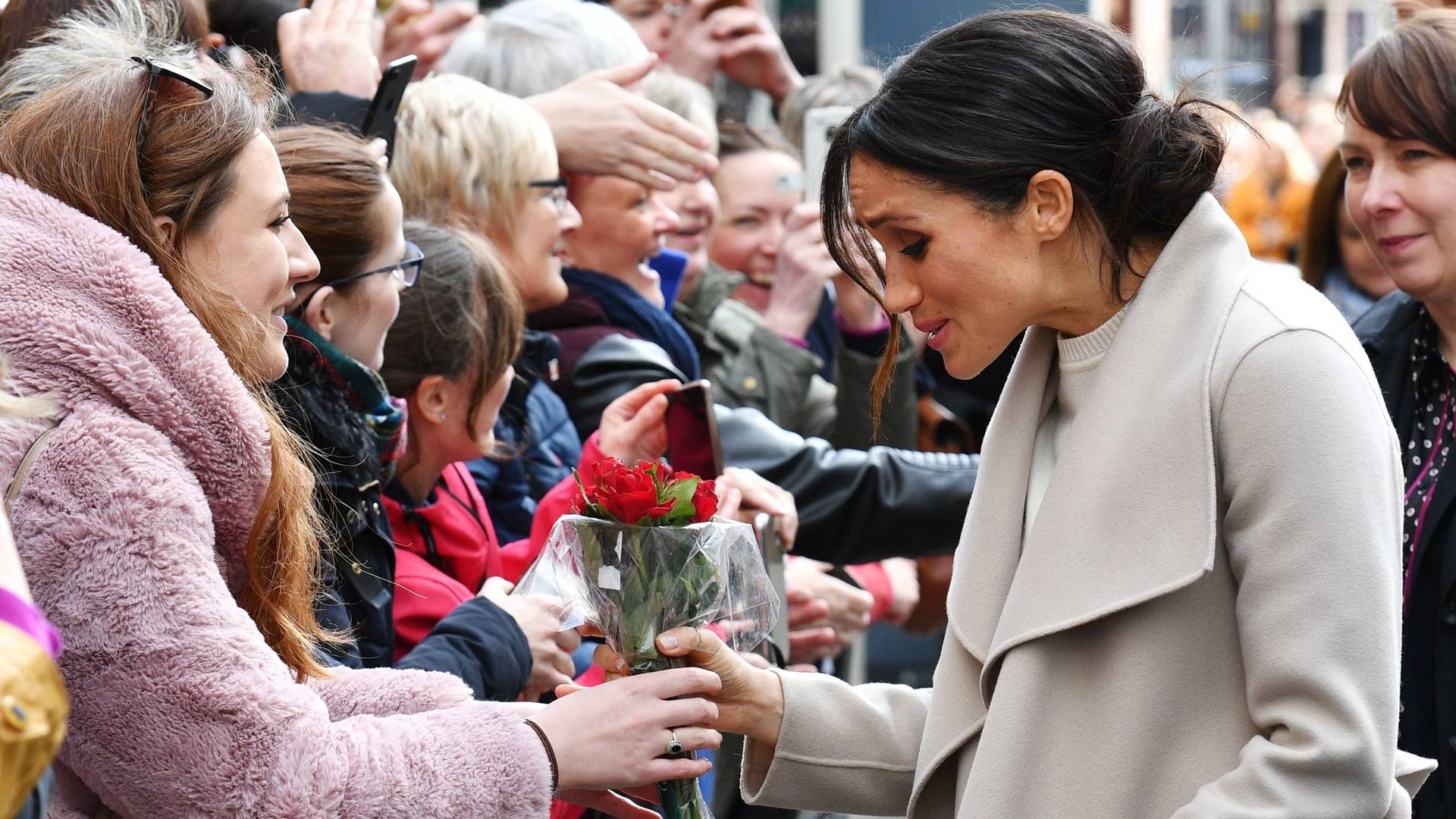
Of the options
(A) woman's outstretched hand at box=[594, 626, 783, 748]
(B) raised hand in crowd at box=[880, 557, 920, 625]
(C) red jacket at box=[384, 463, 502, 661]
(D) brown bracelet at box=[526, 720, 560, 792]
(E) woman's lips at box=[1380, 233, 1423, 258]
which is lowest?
(B) raised hand in crowd at box=[880, 557, 920, 625]

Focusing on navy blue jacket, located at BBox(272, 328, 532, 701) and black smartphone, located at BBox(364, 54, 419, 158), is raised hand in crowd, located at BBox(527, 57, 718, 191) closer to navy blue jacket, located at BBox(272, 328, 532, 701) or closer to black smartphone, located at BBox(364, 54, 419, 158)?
black smartphone, located at BBox(364, 54, 419, 158)

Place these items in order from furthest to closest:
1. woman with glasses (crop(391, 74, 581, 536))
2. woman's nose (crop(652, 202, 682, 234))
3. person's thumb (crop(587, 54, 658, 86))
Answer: woman's nose (crop(652, 202, 682, 234)) < person's thumb (crop(587, 54, 658, 86)) < woman with glasses (crop(391, 74, 581, 536))

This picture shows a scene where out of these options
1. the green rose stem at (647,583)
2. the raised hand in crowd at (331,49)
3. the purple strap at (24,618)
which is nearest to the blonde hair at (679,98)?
the raised hand in crowd at (331,49)

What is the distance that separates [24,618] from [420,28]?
400cm

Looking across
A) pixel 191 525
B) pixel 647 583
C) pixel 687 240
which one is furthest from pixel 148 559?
pixel 687 240

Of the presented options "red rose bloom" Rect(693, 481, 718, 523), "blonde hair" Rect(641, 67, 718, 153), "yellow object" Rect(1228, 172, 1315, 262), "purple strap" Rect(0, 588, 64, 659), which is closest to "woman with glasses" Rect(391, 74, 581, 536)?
"blonde hair" Rect(641, 67, 718, 153)

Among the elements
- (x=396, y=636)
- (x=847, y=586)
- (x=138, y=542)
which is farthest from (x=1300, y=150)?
(x=138, y=542)

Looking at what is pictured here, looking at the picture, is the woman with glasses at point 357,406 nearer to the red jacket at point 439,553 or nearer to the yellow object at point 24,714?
the red jacket at point 439,553

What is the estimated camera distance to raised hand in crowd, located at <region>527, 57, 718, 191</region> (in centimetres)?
371

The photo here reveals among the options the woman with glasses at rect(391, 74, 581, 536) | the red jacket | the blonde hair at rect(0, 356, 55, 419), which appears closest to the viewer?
the blonde hair at rect(0, 356, 55, 419)

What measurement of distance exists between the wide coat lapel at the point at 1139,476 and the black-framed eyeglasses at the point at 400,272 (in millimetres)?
1286

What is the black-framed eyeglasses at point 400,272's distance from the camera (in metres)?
2.72

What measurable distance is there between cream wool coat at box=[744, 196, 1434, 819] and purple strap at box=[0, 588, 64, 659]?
1.16 meters

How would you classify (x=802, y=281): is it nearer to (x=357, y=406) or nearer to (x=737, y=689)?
(x=357, y=406)
